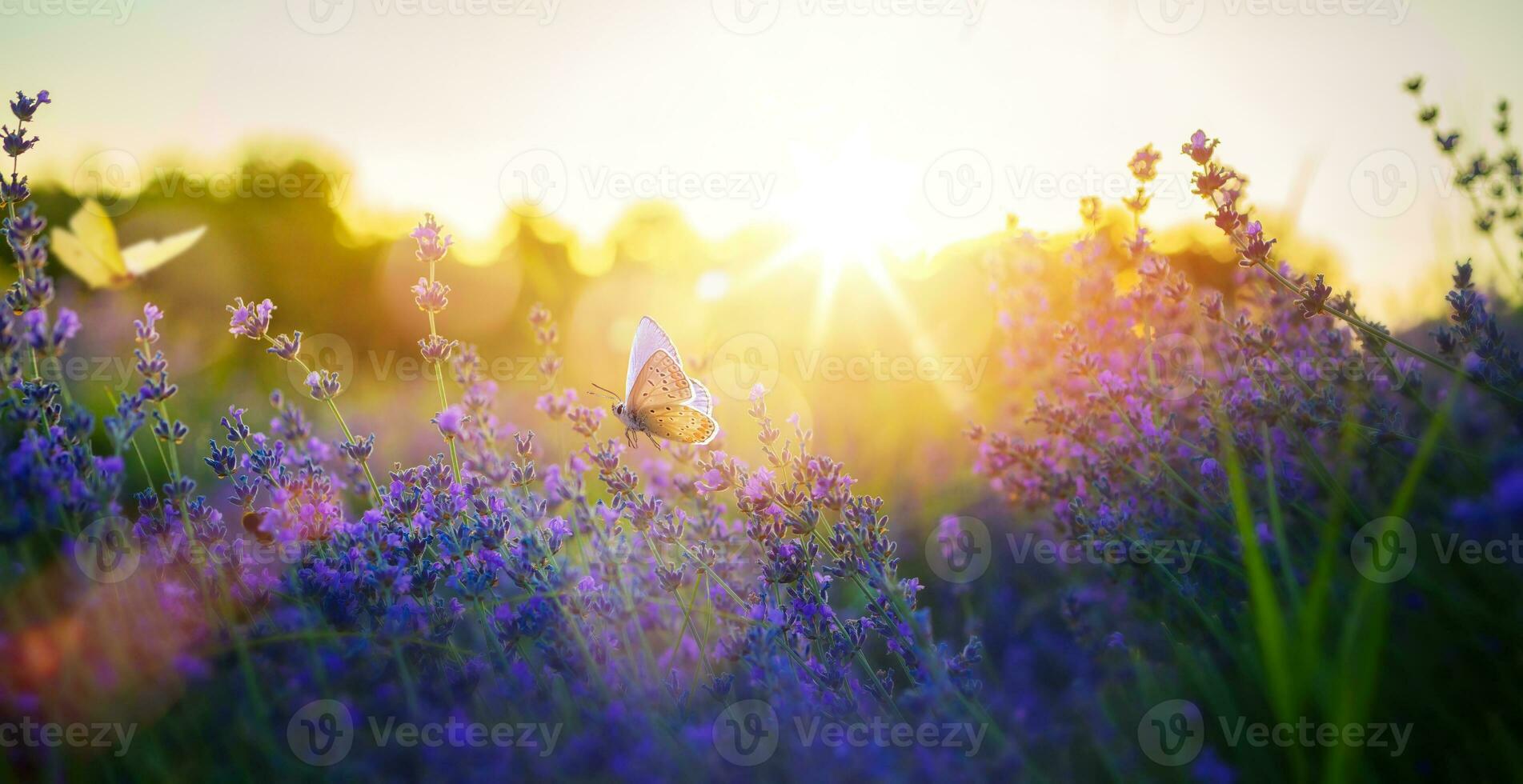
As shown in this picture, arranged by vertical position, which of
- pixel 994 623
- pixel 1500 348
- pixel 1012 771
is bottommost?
pixel 994 623

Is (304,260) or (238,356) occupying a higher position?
(304,260)

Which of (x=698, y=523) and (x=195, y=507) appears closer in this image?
(x=195, y=507)

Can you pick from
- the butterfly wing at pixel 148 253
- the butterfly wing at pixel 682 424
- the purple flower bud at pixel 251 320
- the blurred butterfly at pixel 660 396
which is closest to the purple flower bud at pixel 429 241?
the purple flower bud at pixel 251 320

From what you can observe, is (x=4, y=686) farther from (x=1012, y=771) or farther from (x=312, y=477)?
(x=1012, y=771)

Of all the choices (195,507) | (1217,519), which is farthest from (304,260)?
(1217,519)

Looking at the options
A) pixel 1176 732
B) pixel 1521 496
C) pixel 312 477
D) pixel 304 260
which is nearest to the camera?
pixel 1521 496

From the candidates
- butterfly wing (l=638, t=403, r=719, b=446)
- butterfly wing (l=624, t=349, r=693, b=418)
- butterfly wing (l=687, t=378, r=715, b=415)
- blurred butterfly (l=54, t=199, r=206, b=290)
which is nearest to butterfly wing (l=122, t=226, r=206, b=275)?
blurred butterfly (l=54, t=199, r=206, b=290)
